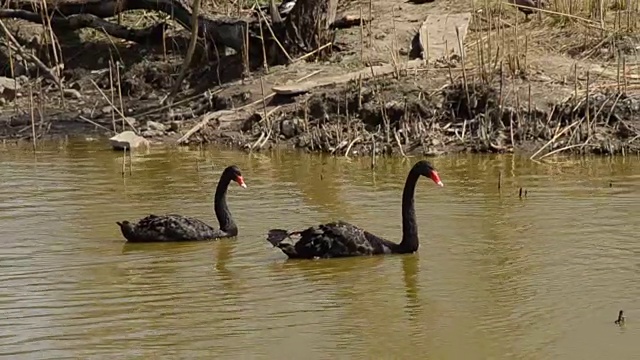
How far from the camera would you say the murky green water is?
28.0 feet

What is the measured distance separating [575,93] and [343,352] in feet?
30.3

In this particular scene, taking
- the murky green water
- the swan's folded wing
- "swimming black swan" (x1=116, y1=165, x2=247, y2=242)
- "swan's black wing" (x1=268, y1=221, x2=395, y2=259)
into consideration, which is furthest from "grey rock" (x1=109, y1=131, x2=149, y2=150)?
the swan's folded wing

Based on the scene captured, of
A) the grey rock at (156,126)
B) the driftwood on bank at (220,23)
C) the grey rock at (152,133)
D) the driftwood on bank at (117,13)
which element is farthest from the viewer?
the driftwood on bank at (117,13)

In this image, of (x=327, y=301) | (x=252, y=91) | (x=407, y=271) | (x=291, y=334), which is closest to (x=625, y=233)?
(x=407, y=271)

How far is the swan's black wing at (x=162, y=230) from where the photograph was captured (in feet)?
38.3

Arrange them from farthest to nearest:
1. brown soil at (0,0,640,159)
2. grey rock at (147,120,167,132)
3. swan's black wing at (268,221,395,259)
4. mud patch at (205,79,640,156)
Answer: grey rock at (147,120,167,132), brown soil at (0,0,640,159), mud patch at (205,79,640,156), swan's black wing at (268,221,395,259)

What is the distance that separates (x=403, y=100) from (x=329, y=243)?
21.8 feet

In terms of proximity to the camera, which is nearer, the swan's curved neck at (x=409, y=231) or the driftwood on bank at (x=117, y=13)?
the swan's curved neck at (x=409, y=231)

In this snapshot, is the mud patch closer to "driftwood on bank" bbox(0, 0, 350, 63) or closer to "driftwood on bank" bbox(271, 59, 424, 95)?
"driftwood on bank" bbox(271, 59, 424, 95)

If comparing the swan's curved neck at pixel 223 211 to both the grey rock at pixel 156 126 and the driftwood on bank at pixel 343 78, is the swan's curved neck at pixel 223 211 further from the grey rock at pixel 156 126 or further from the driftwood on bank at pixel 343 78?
the grey rock at pixel 156 126

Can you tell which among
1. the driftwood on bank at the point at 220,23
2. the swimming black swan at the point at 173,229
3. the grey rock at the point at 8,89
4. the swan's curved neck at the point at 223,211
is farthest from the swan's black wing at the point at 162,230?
the grey rock at the point at 8,89

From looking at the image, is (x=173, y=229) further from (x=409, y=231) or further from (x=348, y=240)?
(x=409, y=231)

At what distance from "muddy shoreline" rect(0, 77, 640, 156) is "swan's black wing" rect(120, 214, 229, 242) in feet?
16.1

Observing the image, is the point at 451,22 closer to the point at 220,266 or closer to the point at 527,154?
the point at 527,154
